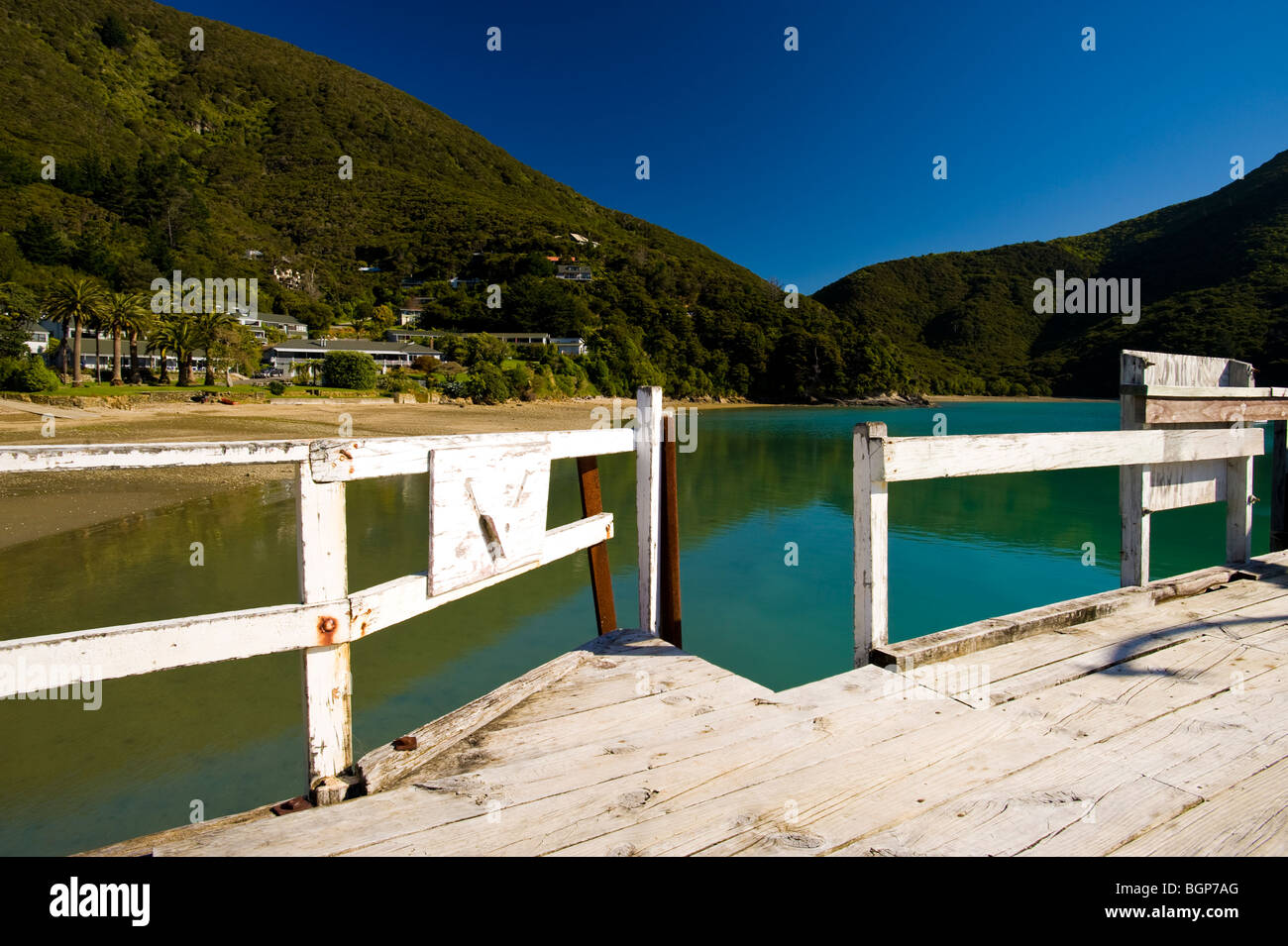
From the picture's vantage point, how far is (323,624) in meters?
2.02

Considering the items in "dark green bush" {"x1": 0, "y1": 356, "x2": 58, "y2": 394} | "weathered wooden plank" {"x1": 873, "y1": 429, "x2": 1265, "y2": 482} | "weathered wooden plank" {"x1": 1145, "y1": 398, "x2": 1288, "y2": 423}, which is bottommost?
"weathered wooden plank" {"x1": 873, "y1": 429, "x2": 1265, "y2": 482}

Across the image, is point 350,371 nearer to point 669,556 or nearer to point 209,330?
point 209,330

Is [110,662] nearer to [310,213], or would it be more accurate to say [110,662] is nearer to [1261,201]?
[1261,201]

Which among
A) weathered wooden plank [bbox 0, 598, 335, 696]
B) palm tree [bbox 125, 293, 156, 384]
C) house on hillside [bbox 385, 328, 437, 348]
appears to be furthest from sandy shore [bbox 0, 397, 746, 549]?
house on hillside [bbox 385, 328, 437, 348]

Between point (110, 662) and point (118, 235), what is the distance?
102 meters

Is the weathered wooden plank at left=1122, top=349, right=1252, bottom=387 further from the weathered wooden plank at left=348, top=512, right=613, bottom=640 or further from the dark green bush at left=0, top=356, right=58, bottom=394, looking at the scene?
the dark green bush at left=0, top=356, right=58, bottom=394

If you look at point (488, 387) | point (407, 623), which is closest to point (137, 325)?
point (488, 387)

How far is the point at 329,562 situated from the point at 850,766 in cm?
174

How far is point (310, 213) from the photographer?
114000mm

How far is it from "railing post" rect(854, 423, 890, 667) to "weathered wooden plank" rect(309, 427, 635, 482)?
1231mm

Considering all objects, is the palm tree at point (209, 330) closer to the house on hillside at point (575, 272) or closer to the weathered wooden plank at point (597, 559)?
the weathered wooden plank at point (597, 559)

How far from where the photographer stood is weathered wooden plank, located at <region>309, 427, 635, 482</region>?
2020 millimetres

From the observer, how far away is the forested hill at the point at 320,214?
266 ft

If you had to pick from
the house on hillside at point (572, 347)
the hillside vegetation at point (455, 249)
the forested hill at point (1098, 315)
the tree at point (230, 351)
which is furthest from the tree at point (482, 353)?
the forested hill at point (1098, 315)
